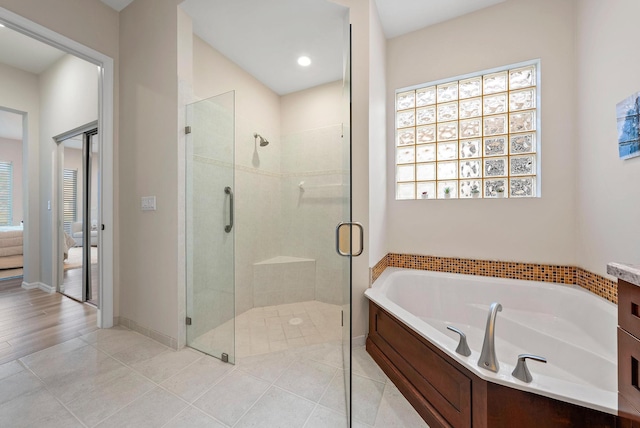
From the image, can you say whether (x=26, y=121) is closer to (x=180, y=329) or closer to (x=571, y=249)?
(x=180, y=329)

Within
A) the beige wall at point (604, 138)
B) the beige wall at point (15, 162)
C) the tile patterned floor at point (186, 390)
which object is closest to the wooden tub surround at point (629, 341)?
the tile patterned floor at point (186, 390)

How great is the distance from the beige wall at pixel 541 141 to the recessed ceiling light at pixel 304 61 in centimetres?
81

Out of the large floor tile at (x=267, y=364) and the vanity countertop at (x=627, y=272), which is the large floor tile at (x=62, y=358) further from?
the vanity countertop at (x=627, y=272)

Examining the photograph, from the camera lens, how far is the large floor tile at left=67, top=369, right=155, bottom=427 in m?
1.23

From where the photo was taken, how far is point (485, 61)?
6.86 feet

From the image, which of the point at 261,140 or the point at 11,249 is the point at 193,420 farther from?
the point at 11,249

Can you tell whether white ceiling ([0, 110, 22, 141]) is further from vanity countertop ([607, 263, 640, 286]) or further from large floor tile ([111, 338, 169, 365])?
vanity countertop ([607, 263, 640, 286])

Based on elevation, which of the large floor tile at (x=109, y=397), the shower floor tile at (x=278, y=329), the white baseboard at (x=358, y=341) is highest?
the white baseboard at (x=358, y=341)

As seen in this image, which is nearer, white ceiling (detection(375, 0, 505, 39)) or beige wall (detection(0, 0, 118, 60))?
beige wall (detection(0, 0, 118, 60))

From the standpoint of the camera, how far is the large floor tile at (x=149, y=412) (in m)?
1.17

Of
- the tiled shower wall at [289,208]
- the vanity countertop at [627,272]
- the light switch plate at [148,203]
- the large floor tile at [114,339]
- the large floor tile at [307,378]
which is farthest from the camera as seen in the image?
the tiled shower wall at [289,208]

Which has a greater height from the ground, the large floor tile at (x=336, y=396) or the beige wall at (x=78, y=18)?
the beige wall at (x=78, y=18)

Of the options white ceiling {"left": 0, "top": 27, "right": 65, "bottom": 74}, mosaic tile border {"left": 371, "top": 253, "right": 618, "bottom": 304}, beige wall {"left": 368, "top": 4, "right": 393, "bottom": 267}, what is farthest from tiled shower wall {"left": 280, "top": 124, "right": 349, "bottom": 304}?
white ceiling {"left": 0, "top": 27, "right": 65, "bottom": 74}

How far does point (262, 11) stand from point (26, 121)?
3527 millimetres
